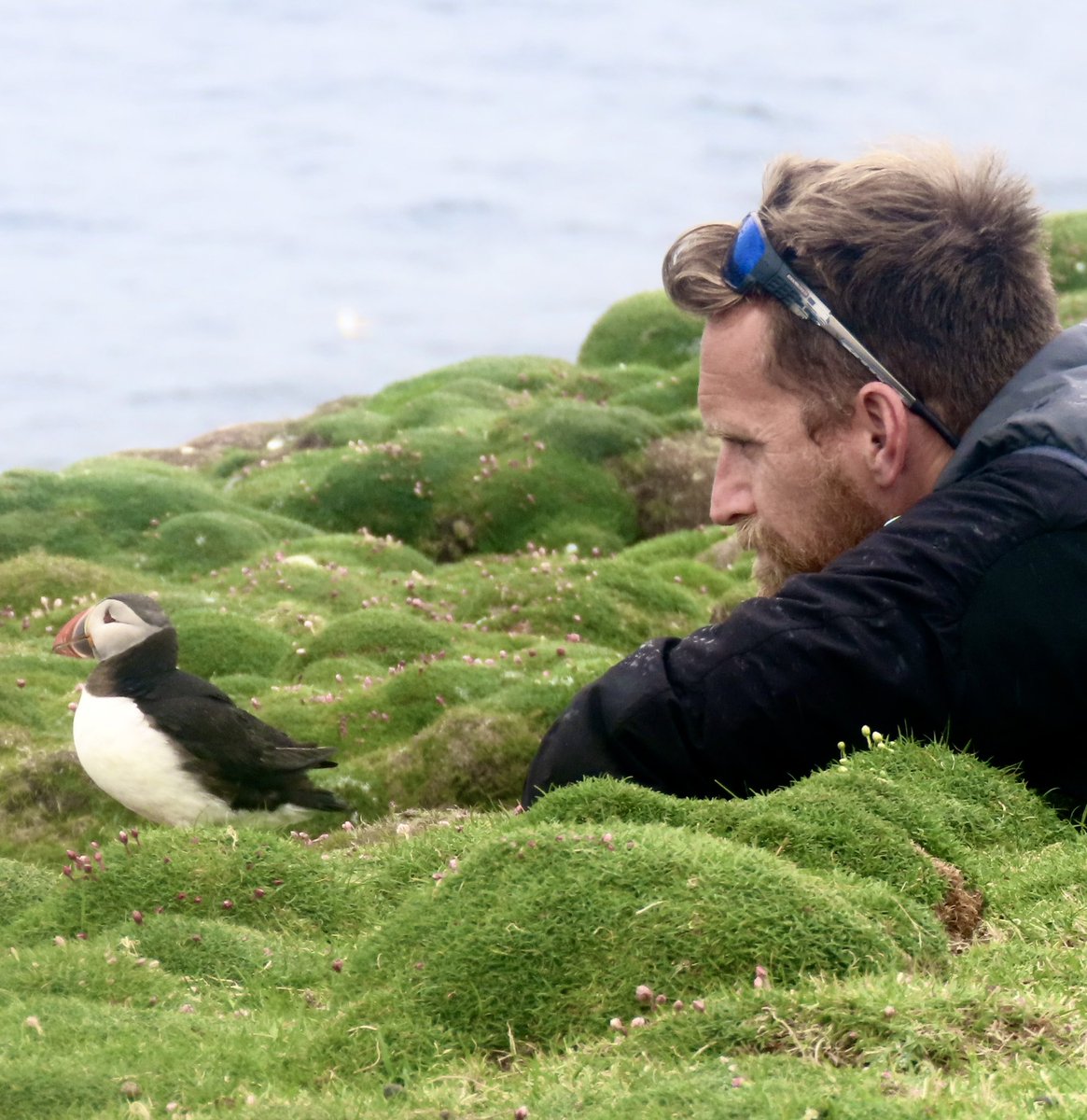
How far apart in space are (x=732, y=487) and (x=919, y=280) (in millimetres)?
1275

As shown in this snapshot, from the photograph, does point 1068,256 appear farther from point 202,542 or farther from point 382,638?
point 382,638

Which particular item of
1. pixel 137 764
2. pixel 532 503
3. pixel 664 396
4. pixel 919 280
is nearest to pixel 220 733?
pixel 137 764

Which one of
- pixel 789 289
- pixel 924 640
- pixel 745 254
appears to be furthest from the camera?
pixel 745 254

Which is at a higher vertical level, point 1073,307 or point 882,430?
point 882,430

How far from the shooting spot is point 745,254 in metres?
7.16

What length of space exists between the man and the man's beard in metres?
0.01

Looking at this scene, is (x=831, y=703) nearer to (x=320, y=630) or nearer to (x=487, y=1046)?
(x=487, y=1046)

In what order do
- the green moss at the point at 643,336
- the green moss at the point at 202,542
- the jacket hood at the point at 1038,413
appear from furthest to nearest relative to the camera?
the green moss at the point at 643,336 → the green moss at the point at 202,542 → the jacket hood at the point at 1038,413

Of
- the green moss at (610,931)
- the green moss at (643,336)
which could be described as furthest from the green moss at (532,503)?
the green moss at (610,931)

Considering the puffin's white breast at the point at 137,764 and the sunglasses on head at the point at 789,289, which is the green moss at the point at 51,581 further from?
the sunglasses on head at the point at 789,289

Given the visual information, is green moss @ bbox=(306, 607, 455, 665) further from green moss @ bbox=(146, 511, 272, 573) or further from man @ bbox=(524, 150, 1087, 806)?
man @ bbox=(524, 150, 1087, 806)

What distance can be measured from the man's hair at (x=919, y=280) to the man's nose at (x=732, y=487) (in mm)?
447

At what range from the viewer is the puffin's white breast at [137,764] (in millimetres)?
10758

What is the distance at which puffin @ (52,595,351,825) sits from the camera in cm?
1082
